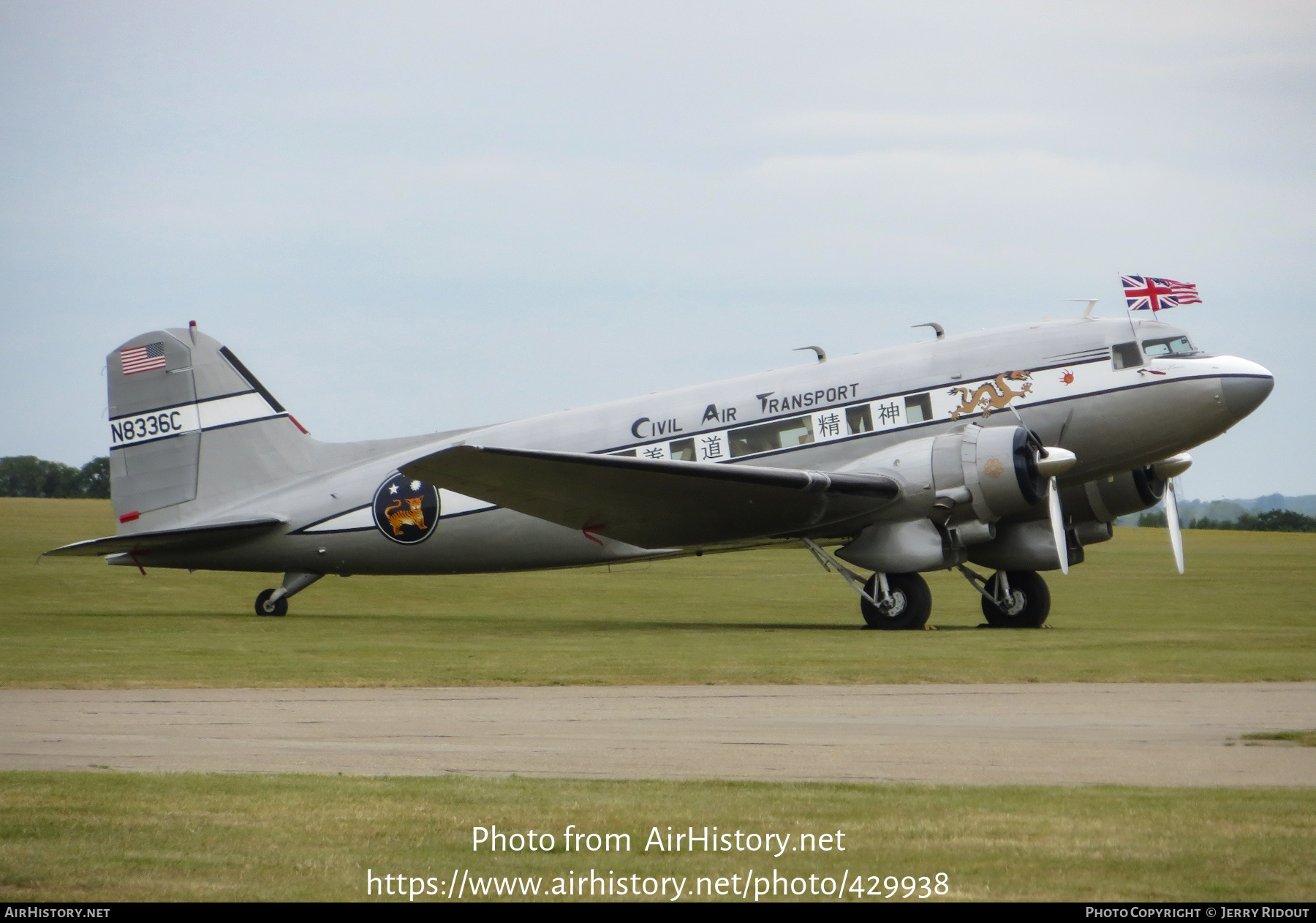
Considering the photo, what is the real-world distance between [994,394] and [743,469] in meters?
4.13

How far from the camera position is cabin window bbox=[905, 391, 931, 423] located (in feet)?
70.4

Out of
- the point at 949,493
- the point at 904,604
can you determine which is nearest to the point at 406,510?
the point at 904,604

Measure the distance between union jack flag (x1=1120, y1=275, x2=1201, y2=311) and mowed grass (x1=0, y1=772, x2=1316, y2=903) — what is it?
15.5 m

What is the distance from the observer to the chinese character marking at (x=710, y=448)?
22859 millimetres

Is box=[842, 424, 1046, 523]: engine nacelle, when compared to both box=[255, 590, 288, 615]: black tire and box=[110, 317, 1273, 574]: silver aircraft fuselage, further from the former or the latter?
box=[255, 590, 288, 615]: black tire

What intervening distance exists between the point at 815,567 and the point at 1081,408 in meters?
23.1

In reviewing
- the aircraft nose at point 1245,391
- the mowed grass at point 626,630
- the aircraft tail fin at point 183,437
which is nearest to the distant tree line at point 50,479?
the mowed grass at point 626,630

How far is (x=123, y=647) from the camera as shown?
18.5m

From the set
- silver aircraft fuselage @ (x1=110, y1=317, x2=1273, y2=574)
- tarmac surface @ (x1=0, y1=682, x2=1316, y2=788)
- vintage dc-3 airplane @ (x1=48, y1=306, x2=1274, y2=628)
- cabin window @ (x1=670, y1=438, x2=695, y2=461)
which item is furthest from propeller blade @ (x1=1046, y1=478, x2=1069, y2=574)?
tarmac surface @ (x1=0, y1=682, x2=1316, y2=788)

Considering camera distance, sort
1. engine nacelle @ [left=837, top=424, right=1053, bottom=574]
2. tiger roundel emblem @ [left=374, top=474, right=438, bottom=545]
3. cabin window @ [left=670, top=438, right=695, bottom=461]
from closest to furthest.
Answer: engine nacelle @ [left=837, top=424, right=1053, bottom=574] → cabin window @ [left=670, top=438, right=695, bottom=461] → tiger roundel emblem @ [left=374, top=474, right=438, bottom=545]

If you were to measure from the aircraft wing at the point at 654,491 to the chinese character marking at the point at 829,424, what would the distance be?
3.23ft

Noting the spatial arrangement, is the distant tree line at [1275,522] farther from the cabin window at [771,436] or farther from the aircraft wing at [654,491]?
the aircraft wing at [654,491]

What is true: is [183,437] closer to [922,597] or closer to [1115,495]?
[922,597]

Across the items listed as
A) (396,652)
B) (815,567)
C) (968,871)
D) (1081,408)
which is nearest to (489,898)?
(968,871)
